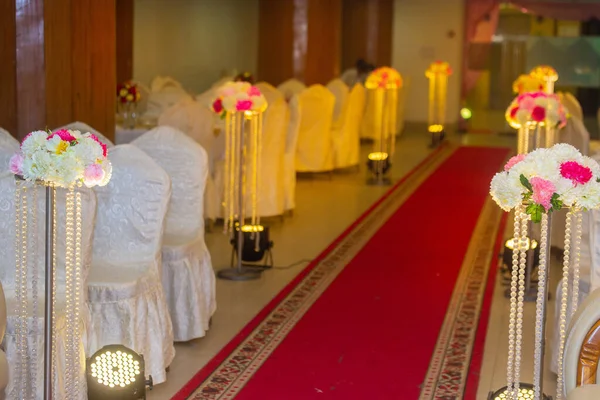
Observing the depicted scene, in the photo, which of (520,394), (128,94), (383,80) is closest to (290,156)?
(128,94)

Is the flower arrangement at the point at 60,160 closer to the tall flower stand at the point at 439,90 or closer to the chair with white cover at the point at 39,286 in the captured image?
the chair with white cover at the point at 39,286

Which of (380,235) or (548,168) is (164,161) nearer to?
(548,168)

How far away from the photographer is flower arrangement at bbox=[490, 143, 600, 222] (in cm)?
369

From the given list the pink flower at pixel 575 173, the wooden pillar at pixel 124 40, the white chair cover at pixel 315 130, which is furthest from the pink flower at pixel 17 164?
the wooden pillar at pixel 124 40

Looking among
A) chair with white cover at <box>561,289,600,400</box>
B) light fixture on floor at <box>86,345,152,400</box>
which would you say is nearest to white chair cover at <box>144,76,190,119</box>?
light fixture on floor at <box>86,345,152,400</box>

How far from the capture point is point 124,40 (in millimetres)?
12852

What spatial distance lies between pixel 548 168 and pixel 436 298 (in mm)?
2889

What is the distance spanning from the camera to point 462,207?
33.0 feet

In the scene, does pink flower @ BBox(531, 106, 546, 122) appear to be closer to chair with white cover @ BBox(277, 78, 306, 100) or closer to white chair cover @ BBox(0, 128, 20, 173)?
white chair cover @ BBox(0, 128, 20, 173)

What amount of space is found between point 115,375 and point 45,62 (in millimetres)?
2228

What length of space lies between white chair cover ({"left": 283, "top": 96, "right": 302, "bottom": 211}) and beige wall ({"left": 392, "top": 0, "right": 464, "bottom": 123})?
9.38 m

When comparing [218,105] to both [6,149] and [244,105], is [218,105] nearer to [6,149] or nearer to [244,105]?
[244,105]

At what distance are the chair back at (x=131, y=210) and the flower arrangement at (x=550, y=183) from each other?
176 cm

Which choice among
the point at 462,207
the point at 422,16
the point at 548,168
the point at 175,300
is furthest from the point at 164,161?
the point at 422,16
